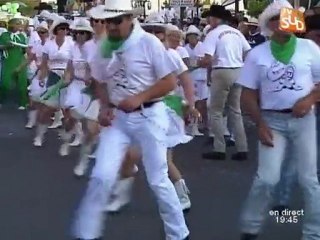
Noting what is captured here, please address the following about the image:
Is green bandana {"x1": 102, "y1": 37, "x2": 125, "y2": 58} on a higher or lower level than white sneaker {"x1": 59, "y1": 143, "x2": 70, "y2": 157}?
higher

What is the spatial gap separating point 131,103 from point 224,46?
19.1 ft

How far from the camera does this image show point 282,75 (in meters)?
6.96

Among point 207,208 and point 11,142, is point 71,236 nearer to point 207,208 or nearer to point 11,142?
point 207,208

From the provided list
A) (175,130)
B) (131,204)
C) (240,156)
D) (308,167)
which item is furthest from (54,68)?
(308,167)

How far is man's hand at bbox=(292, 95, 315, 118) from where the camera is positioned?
690cm

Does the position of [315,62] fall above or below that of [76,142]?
above

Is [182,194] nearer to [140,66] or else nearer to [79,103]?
[140,66]

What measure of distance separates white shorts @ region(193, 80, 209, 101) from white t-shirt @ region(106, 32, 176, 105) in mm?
8473

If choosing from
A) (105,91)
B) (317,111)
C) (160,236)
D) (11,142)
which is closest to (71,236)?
(160,236)

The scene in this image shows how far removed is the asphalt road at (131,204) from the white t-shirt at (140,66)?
1.48 metres

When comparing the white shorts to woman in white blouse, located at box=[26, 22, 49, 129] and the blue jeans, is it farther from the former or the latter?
the blue jeans

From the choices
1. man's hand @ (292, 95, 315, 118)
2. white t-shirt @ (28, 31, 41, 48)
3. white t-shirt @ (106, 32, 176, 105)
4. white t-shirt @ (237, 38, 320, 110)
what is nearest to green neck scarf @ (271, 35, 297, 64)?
white t-shirt @ (237, 38, 320, 110)

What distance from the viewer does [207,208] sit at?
30.0 feet

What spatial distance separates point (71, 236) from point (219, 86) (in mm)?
5241
